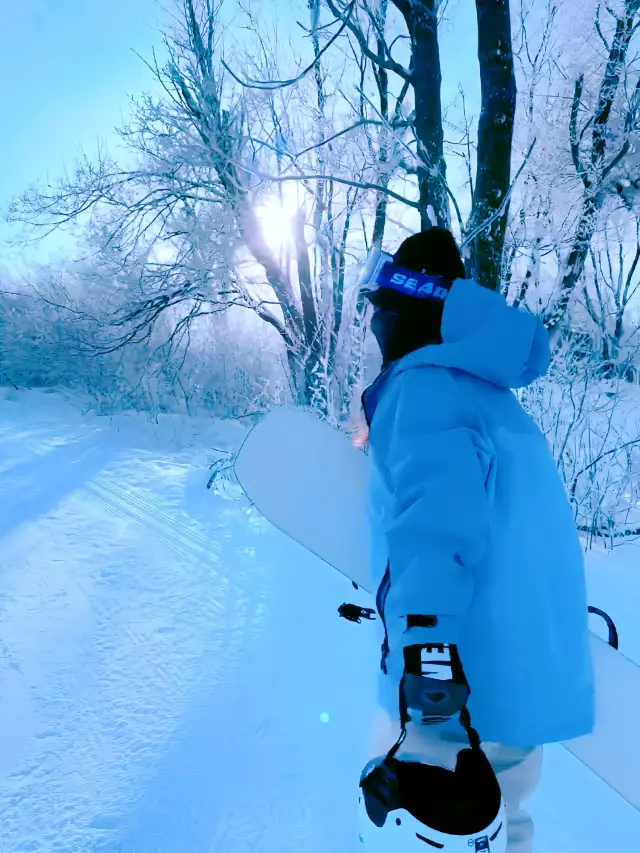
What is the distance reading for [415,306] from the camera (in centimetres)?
107

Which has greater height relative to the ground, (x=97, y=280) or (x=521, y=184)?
(x=521, y=184)

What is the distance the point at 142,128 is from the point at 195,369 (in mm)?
4871

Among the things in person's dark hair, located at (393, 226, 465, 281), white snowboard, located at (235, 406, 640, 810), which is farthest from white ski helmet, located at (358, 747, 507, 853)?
person's dark hair, located at (393, 226, 465, 281)

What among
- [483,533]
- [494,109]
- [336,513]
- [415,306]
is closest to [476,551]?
[483,533]

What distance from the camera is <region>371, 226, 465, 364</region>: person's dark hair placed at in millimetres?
1066

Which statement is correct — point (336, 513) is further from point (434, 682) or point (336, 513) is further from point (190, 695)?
point (434, 682)

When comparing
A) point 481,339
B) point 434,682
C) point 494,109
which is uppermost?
→ point 494,109

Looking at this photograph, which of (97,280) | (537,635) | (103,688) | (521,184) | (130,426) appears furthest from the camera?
(130,426)

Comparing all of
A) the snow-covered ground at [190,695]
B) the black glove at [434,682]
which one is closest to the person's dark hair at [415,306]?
the black glove at [434,682]

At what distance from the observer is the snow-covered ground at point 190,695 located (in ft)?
4.74

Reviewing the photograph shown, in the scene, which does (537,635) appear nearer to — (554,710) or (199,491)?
(554,710)

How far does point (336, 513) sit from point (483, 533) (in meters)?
1.13

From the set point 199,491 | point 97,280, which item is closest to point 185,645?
point 199,491

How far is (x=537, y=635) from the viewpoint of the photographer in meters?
0.90
